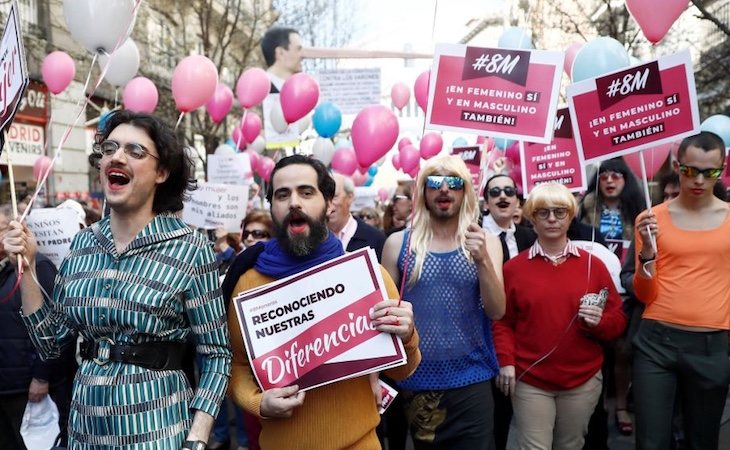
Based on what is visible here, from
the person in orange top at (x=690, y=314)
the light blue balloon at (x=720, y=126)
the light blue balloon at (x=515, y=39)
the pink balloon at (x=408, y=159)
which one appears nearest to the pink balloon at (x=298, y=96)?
the light blue balloon at (x=515, y=39)

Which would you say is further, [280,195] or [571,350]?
[571,350]

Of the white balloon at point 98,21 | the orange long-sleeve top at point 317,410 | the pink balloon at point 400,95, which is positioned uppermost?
the pink balloon at point 400,95

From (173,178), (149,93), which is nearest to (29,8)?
(149,93)

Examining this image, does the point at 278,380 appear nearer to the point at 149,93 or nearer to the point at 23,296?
the point at 23,296

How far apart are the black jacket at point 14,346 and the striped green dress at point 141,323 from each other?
1.86 meters

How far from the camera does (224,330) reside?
2.34 meters

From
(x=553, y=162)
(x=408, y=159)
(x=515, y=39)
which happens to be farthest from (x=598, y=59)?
(x=408, y=159)

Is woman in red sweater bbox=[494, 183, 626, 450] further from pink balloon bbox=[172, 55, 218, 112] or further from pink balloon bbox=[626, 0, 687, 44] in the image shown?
pink balloon bbox=[172, 55, 218, 112]

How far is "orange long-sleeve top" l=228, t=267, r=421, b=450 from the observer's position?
8.08 ft

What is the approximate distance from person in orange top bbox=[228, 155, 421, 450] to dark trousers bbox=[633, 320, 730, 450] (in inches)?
70.1

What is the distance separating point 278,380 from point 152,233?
68cm

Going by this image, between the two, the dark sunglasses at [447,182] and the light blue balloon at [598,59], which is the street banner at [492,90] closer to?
the dark sunglasses at [447,182]

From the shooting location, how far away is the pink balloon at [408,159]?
610 inches

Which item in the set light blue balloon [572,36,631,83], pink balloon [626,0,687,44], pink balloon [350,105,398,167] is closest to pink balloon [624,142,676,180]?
light blue balloon [572,36,631,83]
